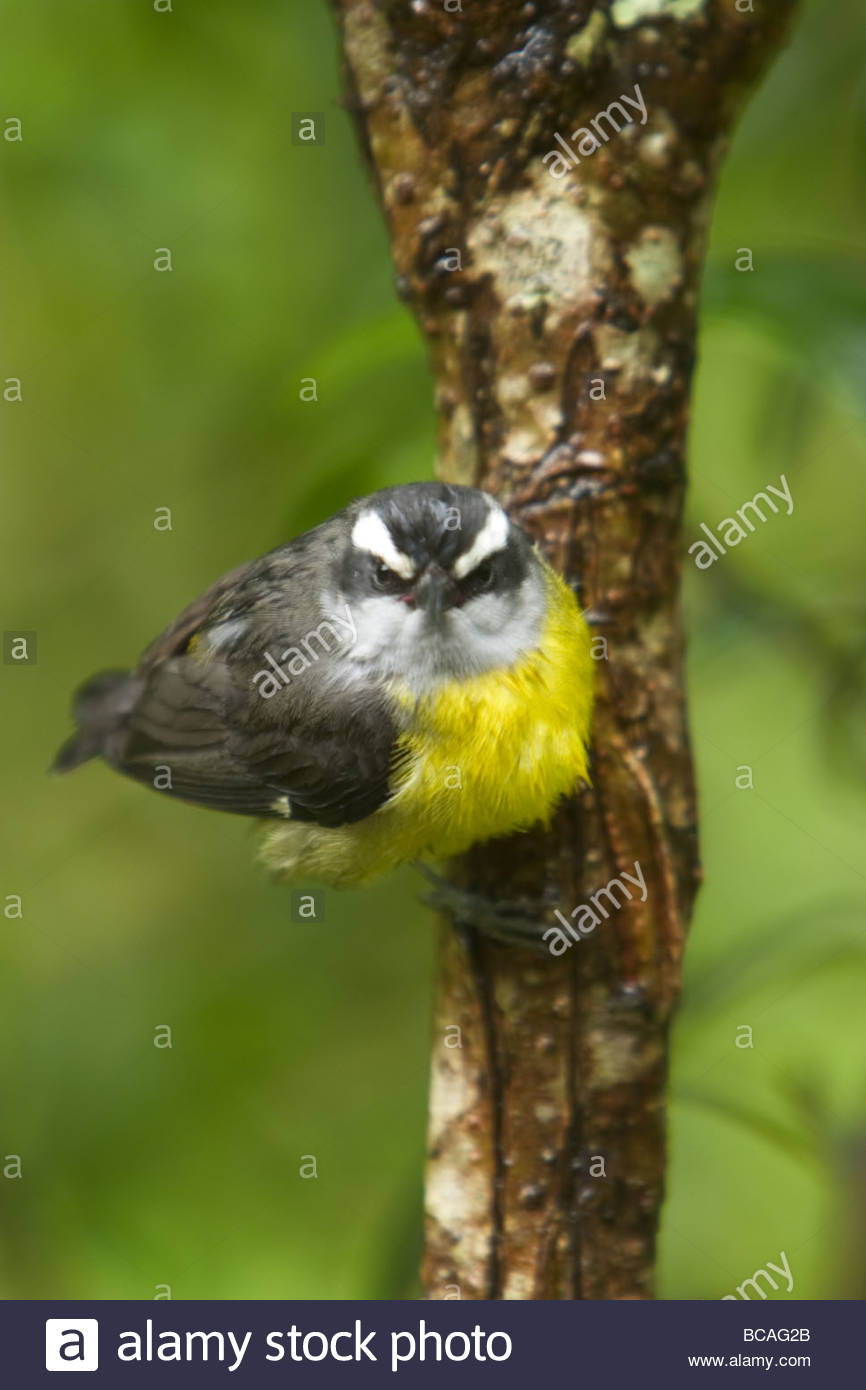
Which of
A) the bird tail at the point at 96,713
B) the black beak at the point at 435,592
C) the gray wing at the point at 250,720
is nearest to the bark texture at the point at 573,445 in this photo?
the black beak at the point at 435,592

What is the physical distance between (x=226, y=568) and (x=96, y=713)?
1165 millimetres

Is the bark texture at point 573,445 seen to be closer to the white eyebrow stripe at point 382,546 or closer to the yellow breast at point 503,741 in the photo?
the yellow breast at point 503,741

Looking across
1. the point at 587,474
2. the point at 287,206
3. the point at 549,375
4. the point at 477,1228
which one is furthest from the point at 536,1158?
the point at 287,206

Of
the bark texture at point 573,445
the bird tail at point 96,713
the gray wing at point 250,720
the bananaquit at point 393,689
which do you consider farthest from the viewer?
the bird tail at point 96,713

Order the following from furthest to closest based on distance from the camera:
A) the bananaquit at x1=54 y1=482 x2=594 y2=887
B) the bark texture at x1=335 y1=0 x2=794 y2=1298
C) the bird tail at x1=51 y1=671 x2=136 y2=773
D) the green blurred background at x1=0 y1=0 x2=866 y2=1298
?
1. the bird tail at x1=51 y1=671 x2=136 y2=773
2. the green blurred background at x1=0 y1=0 x2=866 y2=1298
3. the bananaquit at x1=54 y1=482 x2=594 y2=887
4. the bark texture at x1=335 y1=0 x2=794 y2=1298

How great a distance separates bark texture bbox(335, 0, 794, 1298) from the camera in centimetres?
279

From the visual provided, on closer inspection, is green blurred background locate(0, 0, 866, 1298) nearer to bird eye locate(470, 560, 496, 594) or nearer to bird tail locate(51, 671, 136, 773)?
bird eye locate(470, 560, 496, 594)

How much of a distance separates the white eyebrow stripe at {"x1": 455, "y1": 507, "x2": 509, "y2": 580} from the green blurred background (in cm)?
38

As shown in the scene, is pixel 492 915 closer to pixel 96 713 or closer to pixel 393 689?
pixel 393 689

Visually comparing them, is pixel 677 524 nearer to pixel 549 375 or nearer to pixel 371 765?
pixel 549 375

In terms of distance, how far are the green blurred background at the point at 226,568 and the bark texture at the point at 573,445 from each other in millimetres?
215

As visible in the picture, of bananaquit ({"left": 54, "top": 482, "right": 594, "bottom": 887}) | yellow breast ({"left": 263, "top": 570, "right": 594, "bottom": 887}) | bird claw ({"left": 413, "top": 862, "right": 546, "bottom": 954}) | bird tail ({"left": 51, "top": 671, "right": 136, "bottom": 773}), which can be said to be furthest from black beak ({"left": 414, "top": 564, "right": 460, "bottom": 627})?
bird tail ({"left": 51, "top": 671, "right": 136, "bottom": 773})

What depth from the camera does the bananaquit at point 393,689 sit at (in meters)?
2.89

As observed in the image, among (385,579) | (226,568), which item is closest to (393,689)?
(385,579)
